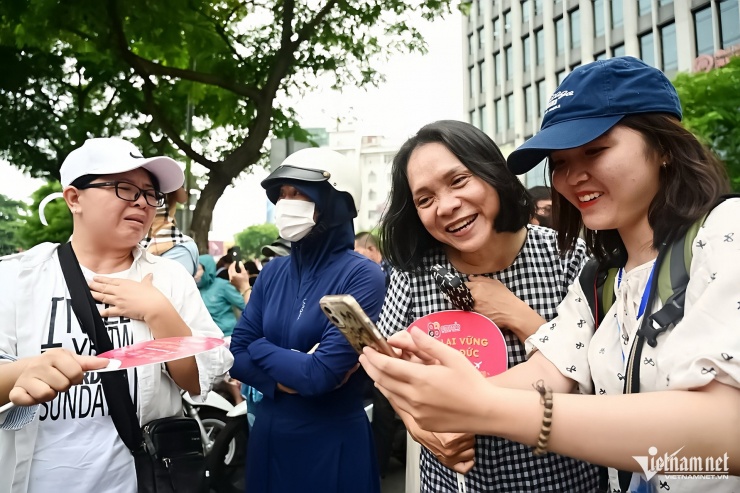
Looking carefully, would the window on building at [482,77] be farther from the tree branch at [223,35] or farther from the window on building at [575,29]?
the tree branch at [223,35]

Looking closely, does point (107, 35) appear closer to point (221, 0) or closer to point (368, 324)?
point (221, 0)

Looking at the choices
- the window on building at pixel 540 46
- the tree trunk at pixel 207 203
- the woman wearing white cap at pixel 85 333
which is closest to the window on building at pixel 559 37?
the window on building at pixel 540 46

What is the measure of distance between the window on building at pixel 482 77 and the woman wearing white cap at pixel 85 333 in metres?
40.7

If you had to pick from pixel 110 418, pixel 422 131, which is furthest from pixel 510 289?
pixel 110 418

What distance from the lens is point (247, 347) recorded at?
2.43 meters

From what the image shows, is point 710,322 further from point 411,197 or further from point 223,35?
point 223,35

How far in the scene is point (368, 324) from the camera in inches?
39.1

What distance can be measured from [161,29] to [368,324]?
7.52 meters

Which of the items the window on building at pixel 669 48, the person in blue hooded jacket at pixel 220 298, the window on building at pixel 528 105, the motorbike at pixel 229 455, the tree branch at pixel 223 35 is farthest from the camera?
the window on building at pixel 528 105

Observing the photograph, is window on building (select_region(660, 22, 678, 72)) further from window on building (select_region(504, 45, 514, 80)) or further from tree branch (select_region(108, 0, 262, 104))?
tree branch (select_region(108, 0, 262, 104))

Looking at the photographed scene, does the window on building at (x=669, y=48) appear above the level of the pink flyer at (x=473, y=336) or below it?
above

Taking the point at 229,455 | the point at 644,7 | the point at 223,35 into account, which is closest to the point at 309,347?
the point at 229,455

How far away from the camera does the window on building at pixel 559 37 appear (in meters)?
31.5

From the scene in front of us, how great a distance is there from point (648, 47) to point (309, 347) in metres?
28.6
